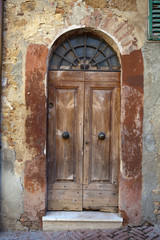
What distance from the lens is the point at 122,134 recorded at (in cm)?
338

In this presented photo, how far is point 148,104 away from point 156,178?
1.19 meters

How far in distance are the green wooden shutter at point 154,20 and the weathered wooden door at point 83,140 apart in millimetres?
840

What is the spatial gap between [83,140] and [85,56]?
1407 millimetres

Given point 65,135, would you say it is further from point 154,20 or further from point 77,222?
point 154,20

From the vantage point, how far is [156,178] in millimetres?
3395

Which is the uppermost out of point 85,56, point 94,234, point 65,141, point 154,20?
point 154,20

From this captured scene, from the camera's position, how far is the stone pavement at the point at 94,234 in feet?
10.2

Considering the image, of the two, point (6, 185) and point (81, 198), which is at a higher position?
point (6, 185)

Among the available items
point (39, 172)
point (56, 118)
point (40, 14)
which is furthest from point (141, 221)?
point (40, 14)

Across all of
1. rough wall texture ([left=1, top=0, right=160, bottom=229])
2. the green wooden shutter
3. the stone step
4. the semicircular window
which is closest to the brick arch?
rough wall texture ([left=1, top=0, right=160, bottom=229])

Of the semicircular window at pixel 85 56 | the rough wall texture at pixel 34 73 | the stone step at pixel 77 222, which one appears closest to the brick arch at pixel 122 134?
the rough wall texture at pixel 34 73

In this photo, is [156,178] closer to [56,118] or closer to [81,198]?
[81,198]

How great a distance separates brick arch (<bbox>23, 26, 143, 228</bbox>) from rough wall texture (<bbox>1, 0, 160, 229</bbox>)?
0.02 m

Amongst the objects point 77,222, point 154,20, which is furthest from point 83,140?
point 154,20
